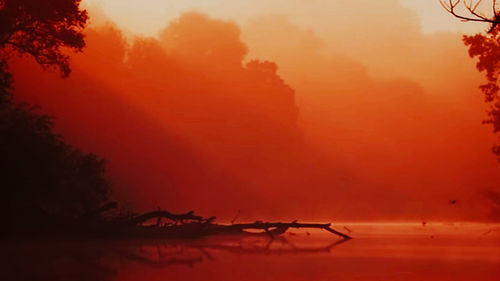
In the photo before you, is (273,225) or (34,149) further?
(273,225)

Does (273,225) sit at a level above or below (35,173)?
above

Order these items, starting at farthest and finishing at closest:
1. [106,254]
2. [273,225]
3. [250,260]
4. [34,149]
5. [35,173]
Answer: [273,225], [34,149], [35,173], [106,254], [250,260]

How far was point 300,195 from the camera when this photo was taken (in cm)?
8981

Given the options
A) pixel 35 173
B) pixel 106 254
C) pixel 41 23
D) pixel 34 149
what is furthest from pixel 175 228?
pixel 41 23

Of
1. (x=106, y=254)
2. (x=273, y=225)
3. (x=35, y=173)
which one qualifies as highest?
(x=273, y=225)

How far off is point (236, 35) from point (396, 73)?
53580 millimetres

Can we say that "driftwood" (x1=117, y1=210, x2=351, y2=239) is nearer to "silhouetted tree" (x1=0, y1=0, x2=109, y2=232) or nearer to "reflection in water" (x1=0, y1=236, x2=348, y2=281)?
"reflection in water" (x1=0, y1=236, x2=348, y2=281)

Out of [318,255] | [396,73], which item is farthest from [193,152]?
[396,73]

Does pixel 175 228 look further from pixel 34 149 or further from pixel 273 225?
pixel 34 149

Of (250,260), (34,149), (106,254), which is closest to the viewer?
(250,260)

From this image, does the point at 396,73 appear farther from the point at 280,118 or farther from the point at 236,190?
the point at 236,190

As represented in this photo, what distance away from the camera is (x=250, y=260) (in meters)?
30.4

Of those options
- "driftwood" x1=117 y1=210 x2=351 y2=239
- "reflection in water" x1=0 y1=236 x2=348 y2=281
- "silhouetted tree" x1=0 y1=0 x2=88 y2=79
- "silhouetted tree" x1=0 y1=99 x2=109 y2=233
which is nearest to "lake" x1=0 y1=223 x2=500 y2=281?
"reflection in water" x1=0 y1=236 x2=348 y2=281

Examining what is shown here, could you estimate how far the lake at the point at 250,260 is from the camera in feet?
80.0
